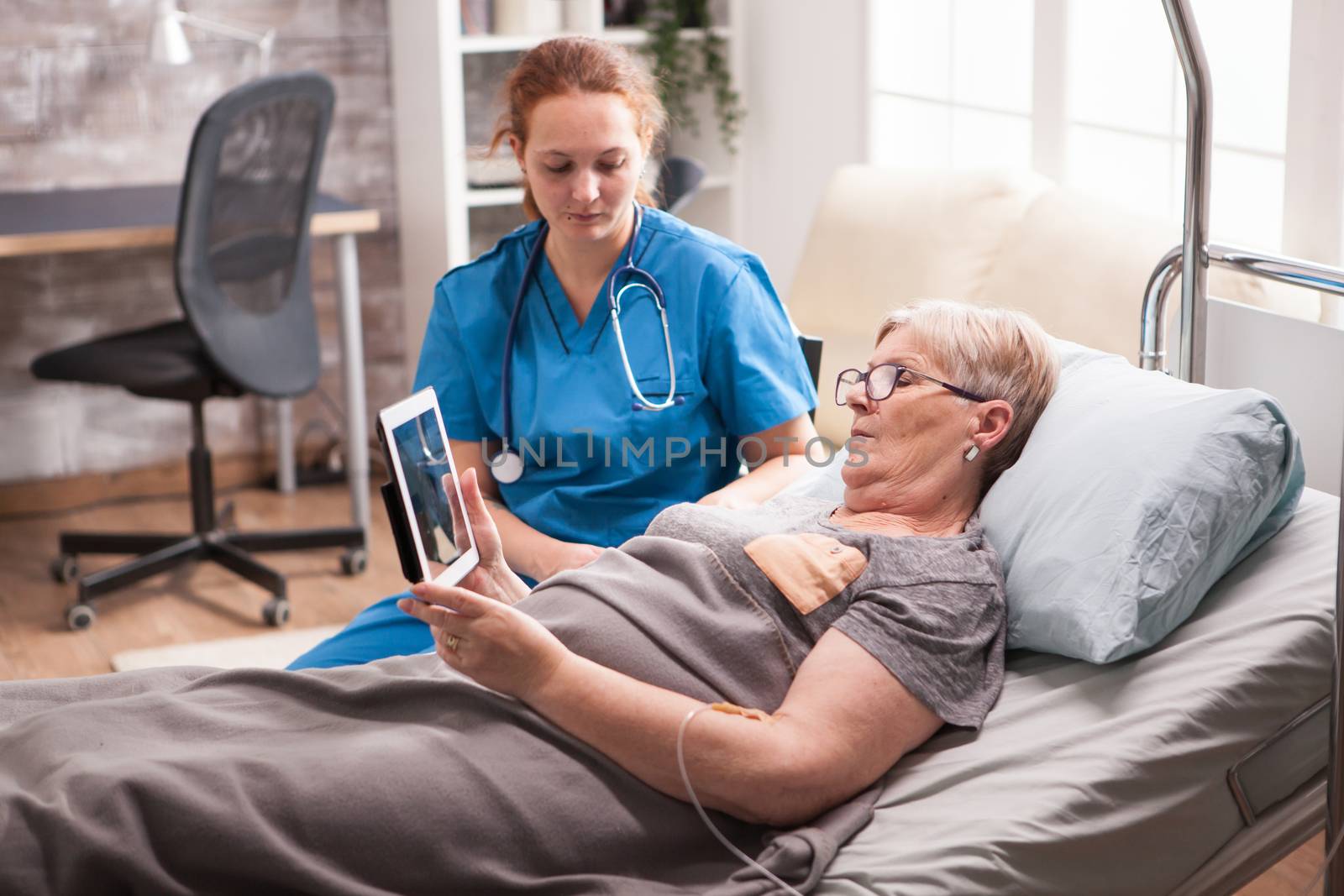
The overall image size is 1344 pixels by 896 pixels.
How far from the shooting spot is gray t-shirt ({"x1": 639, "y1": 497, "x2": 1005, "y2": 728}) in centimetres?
131

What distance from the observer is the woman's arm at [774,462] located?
1.85 meters

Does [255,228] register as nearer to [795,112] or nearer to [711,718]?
[795,112]

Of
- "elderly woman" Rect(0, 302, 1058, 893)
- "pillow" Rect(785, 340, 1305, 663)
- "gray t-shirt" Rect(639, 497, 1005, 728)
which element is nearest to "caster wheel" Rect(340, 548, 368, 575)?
"elderly woman" Rect(0, 302, 1058, 893)

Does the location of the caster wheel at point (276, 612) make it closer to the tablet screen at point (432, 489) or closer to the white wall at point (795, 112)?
the white wall at point (795, 112)

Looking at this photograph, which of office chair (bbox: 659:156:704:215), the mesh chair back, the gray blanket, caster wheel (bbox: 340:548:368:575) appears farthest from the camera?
caster wheel (bbox: 340:548:368:575)

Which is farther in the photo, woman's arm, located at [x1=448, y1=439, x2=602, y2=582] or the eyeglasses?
woman's arm, located at [x1=448, y1=439, x2=602, y2=582]

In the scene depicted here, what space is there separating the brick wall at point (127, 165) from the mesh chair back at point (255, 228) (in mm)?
803

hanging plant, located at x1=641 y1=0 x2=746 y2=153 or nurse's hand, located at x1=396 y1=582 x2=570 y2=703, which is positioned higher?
hanging plant, located at x1=641 y1=0 x2=746 y2=153

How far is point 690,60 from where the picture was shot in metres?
3.85

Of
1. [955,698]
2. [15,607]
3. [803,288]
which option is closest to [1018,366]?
[955,698]

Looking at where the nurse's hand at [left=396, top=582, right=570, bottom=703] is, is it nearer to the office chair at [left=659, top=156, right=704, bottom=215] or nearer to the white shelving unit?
the office chair at [left=659, top=156, right=704, bottom=215]

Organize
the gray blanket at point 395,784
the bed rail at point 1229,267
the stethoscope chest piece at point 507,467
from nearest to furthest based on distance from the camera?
the gray blanket at point 395,784, the bed rail at point 1229,267, the stethoscope chest piece at point 507,467

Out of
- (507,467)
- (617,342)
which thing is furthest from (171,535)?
(617,342)

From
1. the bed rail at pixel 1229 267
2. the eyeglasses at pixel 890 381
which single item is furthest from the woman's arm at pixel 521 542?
the bed rail at pixel 1229 267
